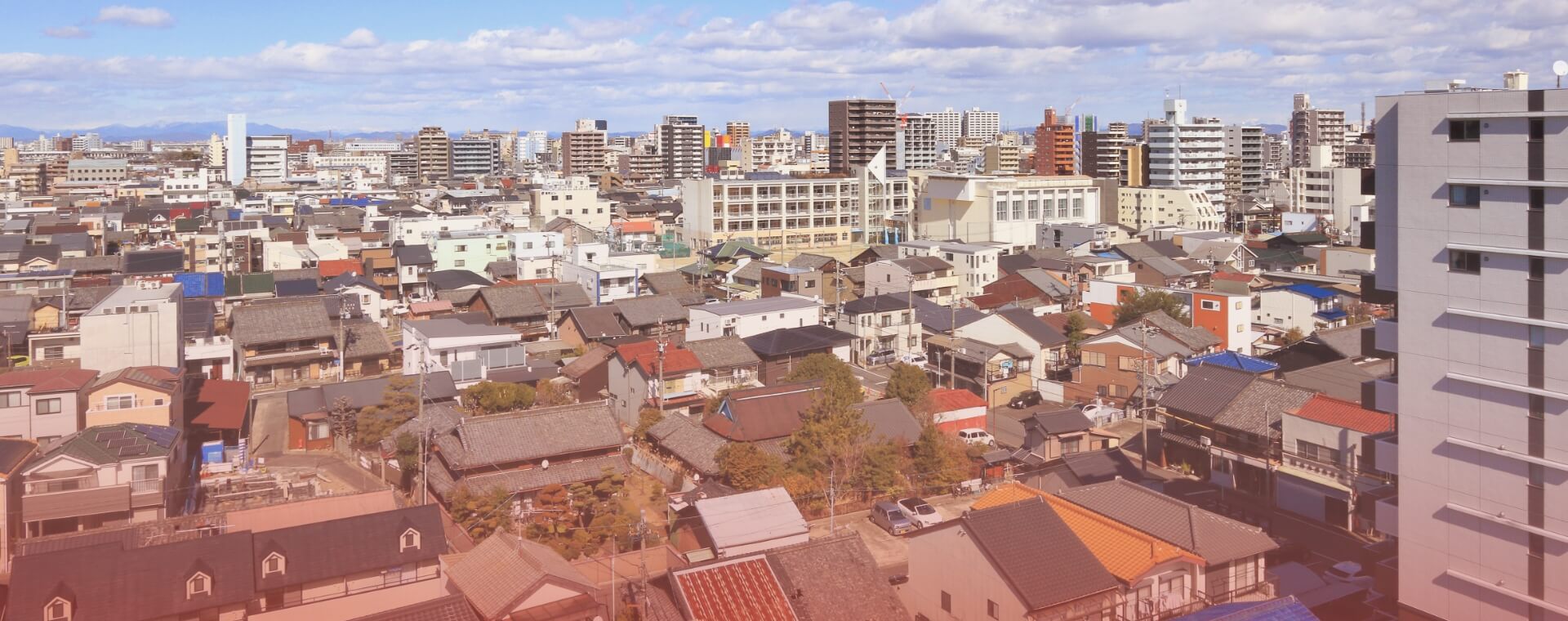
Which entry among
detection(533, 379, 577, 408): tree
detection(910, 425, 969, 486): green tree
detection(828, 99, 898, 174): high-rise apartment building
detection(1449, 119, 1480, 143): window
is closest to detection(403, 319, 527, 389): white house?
detection(533, 379, 577, 408): tree

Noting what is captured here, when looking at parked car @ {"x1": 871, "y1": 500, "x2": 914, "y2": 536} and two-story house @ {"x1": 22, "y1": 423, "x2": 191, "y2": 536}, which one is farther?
parked car @ {"x1": 871, "y1": 500, "x2": 914, "y2": 536}

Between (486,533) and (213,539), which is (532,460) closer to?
(486,533)

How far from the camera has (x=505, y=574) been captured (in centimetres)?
850

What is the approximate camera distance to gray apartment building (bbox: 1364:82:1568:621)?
754cm

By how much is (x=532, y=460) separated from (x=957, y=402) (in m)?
6.00

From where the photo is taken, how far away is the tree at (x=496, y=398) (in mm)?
15195

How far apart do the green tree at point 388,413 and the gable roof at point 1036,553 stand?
8887 mm

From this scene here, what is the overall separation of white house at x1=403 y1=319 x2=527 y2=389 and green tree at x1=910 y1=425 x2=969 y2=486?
7634 mm

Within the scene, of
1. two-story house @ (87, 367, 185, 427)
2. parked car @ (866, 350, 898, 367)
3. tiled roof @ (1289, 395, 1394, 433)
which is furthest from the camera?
parked car @ (866, 350, 898, 367)

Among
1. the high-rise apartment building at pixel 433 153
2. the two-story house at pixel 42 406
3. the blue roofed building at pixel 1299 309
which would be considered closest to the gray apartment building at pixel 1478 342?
the blue roofed building at pixel 1299 309

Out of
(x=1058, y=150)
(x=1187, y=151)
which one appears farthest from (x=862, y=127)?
(x=1058, y=150)

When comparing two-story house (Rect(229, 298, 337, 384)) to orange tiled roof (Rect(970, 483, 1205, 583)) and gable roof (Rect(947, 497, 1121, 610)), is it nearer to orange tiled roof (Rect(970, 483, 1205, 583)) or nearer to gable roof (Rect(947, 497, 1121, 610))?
orange tiled roof (Rect(970, 483, 1205, 583))

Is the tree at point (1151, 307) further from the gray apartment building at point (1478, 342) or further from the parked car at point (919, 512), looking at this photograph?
the gray apartment building at point (1478, 342)

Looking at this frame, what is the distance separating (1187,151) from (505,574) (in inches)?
1518
